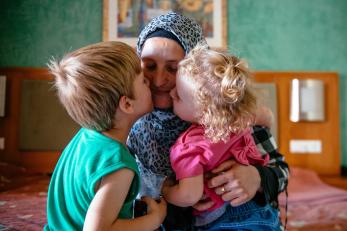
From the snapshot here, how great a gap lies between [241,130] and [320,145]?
243cm

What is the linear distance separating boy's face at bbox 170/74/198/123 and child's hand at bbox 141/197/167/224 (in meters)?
0.24

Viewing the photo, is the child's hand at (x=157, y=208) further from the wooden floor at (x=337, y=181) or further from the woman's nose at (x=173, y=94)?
the wooden floor at (x=337, y=181)

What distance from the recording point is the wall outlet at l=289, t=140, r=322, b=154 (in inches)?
116

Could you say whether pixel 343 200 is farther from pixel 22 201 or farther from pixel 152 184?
pixel 22 201

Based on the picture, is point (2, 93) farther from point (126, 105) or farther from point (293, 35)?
point (293, 35)

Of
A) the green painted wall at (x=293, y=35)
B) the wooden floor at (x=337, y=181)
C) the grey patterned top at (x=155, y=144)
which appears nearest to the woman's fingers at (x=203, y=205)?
the grey patterned top at (x=155, y=144)

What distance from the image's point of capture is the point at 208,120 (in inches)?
31.7

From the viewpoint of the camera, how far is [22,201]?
1969mm

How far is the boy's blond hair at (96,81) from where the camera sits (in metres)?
0.74

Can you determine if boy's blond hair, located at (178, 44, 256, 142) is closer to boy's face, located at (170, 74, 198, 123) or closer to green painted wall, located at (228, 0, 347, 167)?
boy's face, located at (170, 74, 198, 123)

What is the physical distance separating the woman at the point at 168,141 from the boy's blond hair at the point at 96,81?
0.17 meters

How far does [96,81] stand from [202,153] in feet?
1.02

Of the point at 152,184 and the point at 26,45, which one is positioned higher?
the point at 26,45

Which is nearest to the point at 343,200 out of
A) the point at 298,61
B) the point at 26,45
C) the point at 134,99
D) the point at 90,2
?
the point at 298,61
